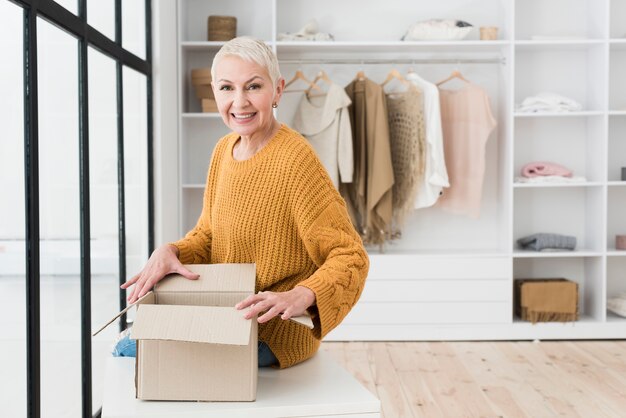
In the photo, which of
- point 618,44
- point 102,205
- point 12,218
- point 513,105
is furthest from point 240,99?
point 618,44

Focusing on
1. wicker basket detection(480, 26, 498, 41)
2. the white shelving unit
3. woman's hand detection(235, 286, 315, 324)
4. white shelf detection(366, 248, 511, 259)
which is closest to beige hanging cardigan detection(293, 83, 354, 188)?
the white shelving unit

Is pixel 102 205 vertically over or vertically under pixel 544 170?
under

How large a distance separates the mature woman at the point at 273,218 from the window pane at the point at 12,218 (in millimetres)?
474

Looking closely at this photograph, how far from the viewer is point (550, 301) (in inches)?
172

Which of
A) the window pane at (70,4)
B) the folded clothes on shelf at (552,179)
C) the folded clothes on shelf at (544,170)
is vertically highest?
the window pane at (70,4)

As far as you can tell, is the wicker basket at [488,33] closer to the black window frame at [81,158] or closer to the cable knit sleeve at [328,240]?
the black window frame at [81,158]

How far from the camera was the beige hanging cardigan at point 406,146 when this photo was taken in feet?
14.1

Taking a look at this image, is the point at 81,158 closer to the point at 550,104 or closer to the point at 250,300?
the point at 250,300

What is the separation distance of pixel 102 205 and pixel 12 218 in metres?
0.96

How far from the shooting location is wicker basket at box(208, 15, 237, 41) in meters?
4.35

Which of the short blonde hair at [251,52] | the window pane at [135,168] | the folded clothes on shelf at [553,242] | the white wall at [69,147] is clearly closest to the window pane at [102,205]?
the white wall at [69,147]

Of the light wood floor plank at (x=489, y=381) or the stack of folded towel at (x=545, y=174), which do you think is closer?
the light wood floor plank at (x=489, y=381)

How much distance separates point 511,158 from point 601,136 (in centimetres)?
53

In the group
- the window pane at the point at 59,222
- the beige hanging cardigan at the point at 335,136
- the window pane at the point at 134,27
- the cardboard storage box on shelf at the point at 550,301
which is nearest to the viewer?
→ the window pane at the point at 59,222
